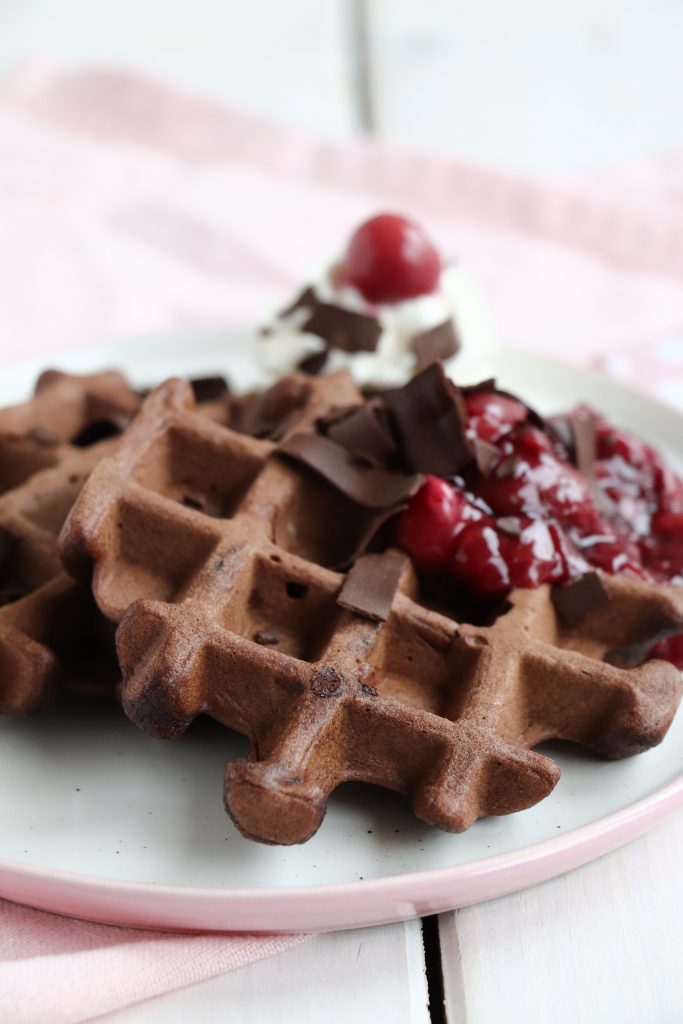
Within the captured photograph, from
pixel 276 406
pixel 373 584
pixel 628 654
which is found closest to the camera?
pixel 373 584

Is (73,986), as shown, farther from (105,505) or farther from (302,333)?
(302,333)

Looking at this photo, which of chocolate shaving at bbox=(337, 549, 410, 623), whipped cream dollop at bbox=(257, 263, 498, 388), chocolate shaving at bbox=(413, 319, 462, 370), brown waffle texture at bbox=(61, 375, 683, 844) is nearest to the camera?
brown waffle texture at bbox=(61, 375, 683, 844)

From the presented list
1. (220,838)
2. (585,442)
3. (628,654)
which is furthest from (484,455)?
(220,838)

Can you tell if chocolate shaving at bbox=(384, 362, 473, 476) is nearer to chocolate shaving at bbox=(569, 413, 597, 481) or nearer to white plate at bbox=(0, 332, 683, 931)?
chocolate shaving at bbox=(569, 413, 597, 481)

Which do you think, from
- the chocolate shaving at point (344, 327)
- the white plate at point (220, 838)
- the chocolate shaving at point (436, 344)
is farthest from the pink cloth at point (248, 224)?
the white plate at point (220, 838)

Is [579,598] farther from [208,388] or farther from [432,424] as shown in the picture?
[208,388]

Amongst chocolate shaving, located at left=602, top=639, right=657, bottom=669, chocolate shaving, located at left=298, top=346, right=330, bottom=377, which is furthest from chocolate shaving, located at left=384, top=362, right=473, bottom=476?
chocolate shaving, located at left=298, top=346, right=330, bottom=377
